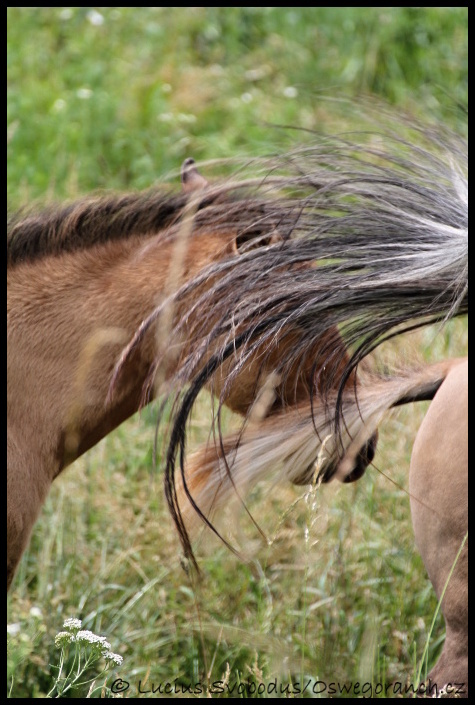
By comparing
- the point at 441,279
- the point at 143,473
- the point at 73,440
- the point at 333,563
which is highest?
the point at 441,279

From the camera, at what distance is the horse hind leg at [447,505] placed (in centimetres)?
177

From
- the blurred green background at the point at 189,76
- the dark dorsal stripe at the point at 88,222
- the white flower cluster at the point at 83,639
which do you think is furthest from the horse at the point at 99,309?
the blurred green background at the point at 189,76

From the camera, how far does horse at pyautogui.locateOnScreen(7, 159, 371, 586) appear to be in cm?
206

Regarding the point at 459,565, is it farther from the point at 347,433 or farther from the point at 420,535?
the point at 347,433

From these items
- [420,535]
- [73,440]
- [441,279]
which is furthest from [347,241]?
[73,440]

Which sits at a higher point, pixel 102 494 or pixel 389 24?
pixel 389 24

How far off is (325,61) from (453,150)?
11.5 ft

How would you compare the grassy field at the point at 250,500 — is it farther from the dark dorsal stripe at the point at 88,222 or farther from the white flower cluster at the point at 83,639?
the dark dorsal stripe at the point at 88,222

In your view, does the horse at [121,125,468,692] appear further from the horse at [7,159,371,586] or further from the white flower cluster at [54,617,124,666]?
the white flower cluster at [54,617,124,666]

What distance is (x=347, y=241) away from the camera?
6.54 feet

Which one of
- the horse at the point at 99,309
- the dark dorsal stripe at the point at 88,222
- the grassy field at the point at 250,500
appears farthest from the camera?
the grassy field at the point at 250,500

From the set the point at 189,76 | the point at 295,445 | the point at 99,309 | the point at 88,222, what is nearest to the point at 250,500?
the point at 295,445

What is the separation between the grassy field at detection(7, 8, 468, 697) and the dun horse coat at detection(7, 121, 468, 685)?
0.21 metres

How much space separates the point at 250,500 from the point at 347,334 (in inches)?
49.9
